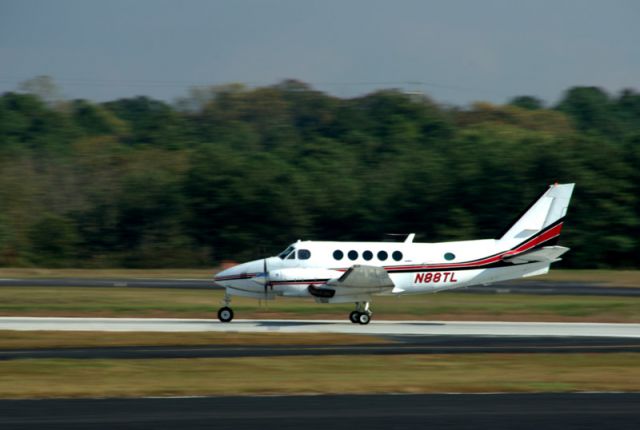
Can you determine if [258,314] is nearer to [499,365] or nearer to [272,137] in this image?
[499,365]

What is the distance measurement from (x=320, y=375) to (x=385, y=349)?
4513 millimetres

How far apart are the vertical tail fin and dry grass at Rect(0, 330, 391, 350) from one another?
264 inches

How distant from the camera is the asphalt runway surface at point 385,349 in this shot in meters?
21.2

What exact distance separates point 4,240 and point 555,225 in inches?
1662

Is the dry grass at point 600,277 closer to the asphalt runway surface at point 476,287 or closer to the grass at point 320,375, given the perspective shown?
the asphalt runway surface at point 476,287

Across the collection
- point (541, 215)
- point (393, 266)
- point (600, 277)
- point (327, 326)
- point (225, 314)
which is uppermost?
point (600, 277)

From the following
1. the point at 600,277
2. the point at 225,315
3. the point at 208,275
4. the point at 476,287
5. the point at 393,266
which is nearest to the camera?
the point at 393,266

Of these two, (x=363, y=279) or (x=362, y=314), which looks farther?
(x=362, y=314)

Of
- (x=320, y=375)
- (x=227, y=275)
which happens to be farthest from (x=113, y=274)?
(x=320, y=375)

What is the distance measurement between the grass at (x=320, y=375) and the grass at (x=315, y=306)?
36.1ft

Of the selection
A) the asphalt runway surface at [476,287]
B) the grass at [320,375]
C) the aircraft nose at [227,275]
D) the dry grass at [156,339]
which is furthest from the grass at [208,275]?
the grass at [320,375]

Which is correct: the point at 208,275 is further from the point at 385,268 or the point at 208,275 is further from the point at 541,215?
the point at 541,215

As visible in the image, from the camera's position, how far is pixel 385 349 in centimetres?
2245

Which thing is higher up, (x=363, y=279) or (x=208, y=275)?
(x=208, y=275)
